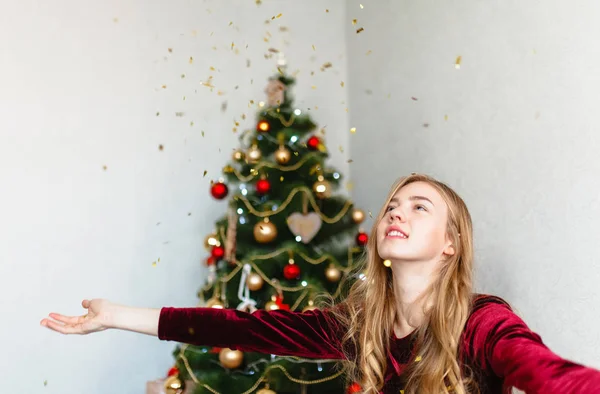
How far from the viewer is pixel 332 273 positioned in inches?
99.6

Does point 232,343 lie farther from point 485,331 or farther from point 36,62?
point 36,62

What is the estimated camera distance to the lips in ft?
5.28

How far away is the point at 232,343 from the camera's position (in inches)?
65.7

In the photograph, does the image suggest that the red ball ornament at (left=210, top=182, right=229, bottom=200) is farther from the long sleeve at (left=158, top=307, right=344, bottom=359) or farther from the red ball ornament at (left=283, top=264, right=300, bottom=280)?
the long sleeve at (left=158, top=307, right=344, bottom=359)

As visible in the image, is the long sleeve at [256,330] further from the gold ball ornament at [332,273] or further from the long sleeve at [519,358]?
the gold ball ornament at [332,273]

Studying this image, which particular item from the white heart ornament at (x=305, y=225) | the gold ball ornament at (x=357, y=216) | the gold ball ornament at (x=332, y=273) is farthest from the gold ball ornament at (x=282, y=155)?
the gold ball ornament at (x=332, y=273)

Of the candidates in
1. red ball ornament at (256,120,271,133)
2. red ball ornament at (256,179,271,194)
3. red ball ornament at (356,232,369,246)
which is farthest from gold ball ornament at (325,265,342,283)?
red ball ornament at (256,120,271,133)

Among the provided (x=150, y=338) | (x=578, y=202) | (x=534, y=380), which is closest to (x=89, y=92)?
(x=150, y=338)

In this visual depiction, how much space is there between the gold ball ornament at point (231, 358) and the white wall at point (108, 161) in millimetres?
713

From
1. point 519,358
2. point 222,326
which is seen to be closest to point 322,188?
point 222,326

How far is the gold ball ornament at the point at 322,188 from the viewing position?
2613 millimetres

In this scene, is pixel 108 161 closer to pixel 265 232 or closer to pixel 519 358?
pixel 265 232

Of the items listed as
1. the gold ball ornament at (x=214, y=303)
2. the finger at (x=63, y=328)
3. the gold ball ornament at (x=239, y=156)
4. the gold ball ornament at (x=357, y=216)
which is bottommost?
the gold ball ornament at (x=214, y=303)

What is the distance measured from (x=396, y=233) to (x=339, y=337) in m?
0.37
